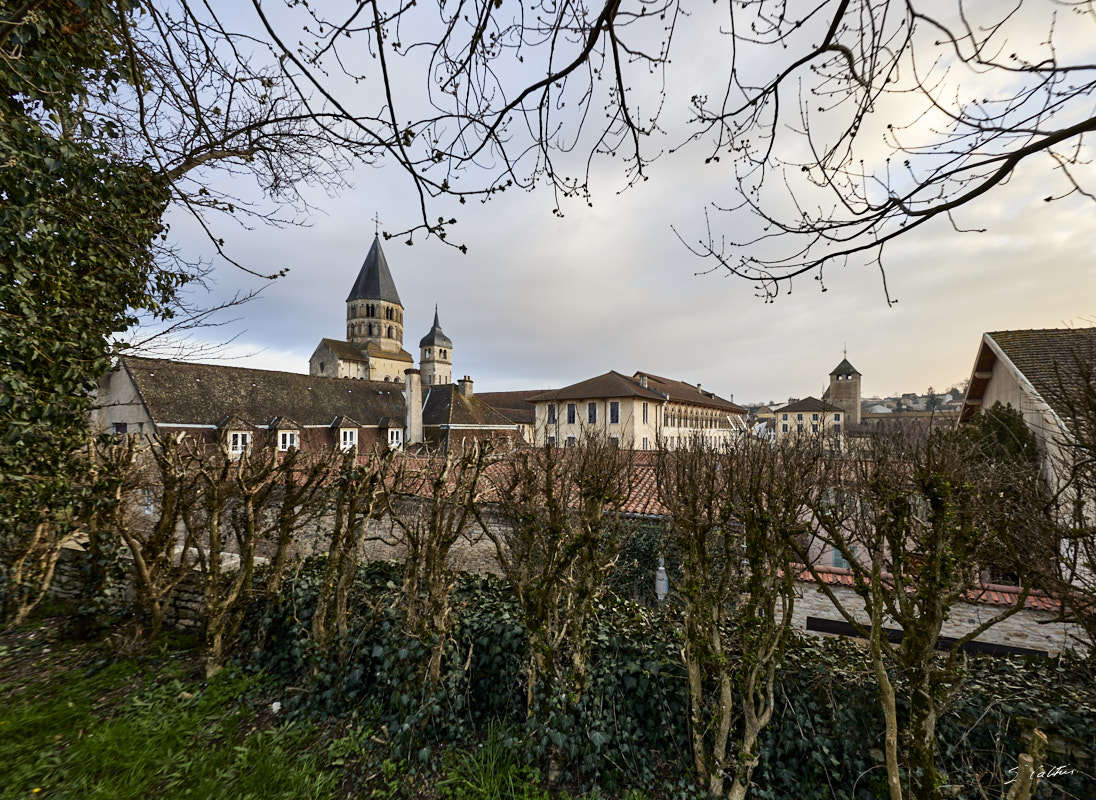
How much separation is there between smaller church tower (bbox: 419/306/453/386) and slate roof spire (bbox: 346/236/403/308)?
6.80 meters

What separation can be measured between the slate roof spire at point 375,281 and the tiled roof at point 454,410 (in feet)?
124

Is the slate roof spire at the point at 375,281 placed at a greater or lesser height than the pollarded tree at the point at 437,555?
greater

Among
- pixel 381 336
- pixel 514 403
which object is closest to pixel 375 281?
pixel 381 336

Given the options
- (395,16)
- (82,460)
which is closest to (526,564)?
(395,16)

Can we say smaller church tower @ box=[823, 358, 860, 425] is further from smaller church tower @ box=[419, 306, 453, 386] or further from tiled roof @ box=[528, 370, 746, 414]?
smaller church tower @ box=[419, 306, 453, 386]

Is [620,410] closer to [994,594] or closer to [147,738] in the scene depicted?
[994,594]

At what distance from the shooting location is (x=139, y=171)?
4.09 meters

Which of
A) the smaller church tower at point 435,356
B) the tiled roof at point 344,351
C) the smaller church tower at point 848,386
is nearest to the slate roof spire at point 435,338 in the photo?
the smaller church tower at point 435,356

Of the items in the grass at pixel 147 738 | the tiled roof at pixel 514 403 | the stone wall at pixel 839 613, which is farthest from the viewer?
the tiled roof at pixel 514 403

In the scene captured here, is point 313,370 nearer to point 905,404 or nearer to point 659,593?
point 659,593

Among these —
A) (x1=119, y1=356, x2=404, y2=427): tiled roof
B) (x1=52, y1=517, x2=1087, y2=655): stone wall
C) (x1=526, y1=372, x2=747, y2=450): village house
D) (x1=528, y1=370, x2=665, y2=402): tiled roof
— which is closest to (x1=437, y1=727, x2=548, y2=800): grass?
(x1=52, y1=517, x2=1087, y2=655): stone wall

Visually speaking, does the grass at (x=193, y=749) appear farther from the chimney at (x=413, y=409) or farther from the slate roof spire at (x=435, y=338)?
the slate roof spire at (x=435, y=338)

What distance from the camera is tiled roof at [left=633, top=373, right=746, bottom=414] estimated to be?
119ft

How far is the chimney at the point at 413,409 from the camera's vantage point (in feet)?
78.5
